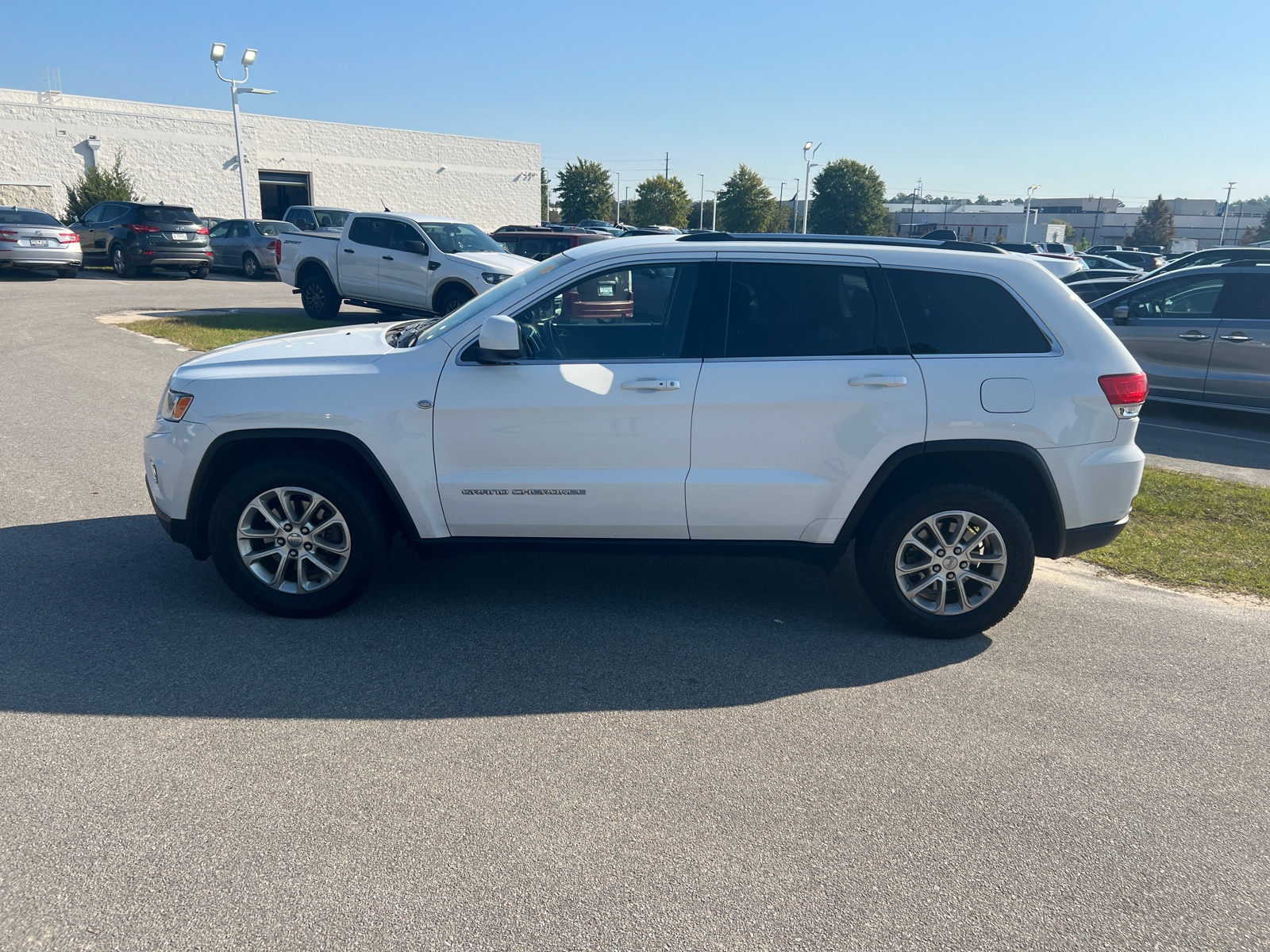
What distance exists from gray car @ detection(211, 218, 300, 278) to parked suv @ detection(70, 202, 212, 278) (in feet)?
5.62

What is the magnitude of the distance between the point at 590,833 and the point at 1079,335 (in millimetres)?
3281

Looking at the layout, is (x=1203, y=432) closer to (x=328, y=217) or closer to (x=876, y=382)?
(x=876, y=382)

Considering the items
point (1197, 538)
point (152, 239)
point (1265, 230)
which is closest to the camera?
point (1197, 538)

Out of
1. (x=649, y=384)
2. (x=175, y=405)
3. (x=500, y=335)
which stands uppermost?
(x=500, y=335)

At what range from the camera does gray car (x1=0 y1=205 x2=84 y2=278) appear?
2220cm

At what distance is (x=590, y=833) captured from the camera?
313 centimetres

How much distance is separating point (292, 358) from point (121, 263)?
23.6 metres

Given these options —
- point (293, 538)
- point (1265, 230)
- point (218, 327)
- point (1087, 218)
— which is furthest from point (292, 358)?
point (1087, 218)

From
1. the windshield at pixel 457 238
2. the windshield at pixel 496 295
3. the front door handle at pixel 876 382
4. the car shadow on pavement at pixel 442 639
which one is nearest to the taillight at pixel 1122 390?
the front door handle at pixel 876 382

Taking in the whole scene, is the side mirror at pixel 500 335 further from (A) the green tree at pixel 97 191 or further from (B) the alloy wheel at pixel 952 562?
(A) the green tree at pixel 97 191

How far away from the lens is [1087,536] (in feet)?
15.2

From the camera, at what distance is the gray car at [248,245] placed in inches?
1052

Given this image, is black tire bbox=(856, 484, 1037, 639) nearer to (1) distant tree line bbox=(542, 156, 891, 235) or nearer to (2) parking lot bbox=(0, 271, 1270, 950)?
(2) parking lot bbox=(0, 271, 1270, 950)

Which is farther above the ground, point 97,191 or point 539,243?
point 97,191
